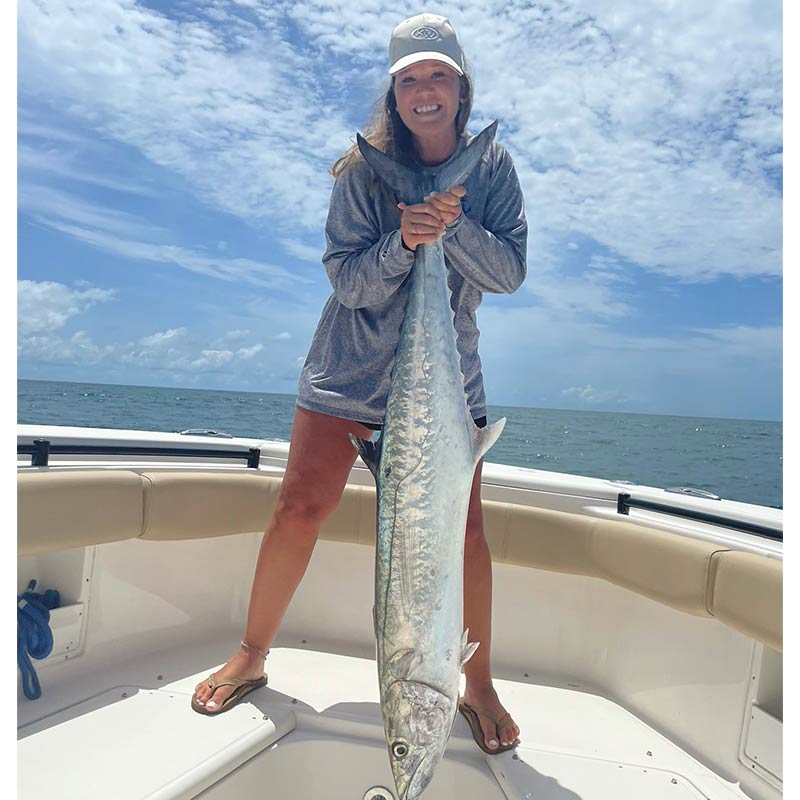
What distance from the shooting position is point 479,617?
1979mm

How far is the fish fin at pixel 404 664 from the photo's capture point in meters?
1.28

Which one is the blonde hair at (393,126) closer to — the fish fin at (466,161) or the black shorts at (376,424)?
the fish fin at (466,161)

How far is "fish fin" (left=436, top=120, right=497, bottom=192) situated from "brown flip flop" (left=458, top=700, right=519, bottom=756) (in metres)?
1.45

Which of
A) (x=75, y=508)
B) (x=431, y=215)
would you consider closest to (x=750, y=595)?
(x=431, y=215)

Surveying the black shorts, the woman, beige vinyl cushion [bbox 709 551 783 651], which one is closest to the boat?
beige vinyl cushion [bbox 709 551 783 651]

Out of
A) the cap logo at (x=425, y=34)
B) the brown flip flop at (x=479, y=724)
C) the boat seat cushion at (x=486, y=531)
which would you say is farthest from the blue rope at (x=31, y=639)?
the cap logo at (x=425, y=34)

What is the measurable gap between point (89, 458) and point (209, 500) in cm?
50

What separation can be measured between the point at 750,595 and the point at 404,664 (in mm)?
1107

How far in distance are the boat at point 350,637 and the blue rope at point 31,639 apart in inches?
2.7

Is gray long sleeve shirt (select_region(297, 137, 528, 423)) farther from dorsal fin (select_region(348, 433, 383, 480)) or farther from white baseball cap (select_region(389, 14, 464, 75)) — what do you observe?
dorsal fin (select_region(348, 433, 383, 480))

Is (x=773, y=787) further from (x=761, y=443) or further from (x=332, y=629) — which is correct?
(x=761, y=443)
